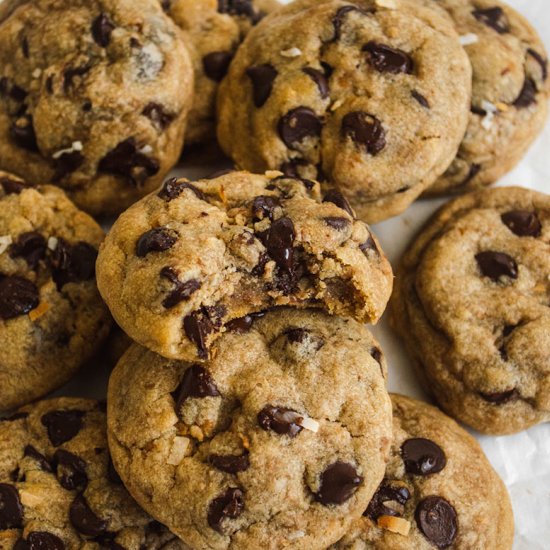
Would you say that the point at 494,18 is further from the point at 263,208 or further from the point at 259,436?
the point at 259,436

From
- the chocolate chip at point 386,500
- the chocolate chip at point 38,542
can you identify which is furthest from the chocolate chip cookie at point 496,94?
the chocolate chip at point 38,542

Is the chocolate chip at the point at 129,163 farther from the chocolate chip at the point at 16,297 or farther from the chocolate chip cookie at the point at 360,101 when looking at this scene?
the chocolate chip at the point at 16,297

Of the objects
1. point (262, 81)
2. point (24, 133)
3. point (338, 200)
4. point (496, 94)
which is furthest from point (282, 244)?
point (496, 94)

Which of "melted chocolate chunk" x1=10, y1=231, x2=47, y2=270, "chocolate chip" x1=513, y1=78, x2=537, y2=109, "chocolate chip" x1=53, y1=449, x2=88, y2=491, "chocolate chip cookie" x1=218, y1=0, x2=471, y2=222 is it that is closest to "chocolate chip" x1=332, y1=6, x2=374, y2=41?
"chocolate chip cookie" x1=218, y1=0, x2=471, y2=222

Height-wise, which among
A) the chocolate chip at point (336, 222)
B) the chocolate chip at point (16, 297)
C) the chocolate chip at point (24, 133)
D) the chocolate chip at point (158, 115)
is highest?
the chocolate chip at point (336, 222)

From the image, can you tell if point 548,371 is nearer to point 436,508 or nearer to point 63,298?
point 436,508

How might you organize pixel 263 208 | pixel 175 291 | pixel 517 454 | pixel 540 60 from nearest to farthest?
pixel 175 291 → pixel 263 208 → pixel 517 454 → pixel 540 60

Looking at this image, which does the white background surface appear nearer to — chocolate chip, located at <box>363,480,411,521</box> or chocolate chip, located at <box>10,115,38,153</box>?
chocolate chip, located at <box>363,480,411,521</box>
